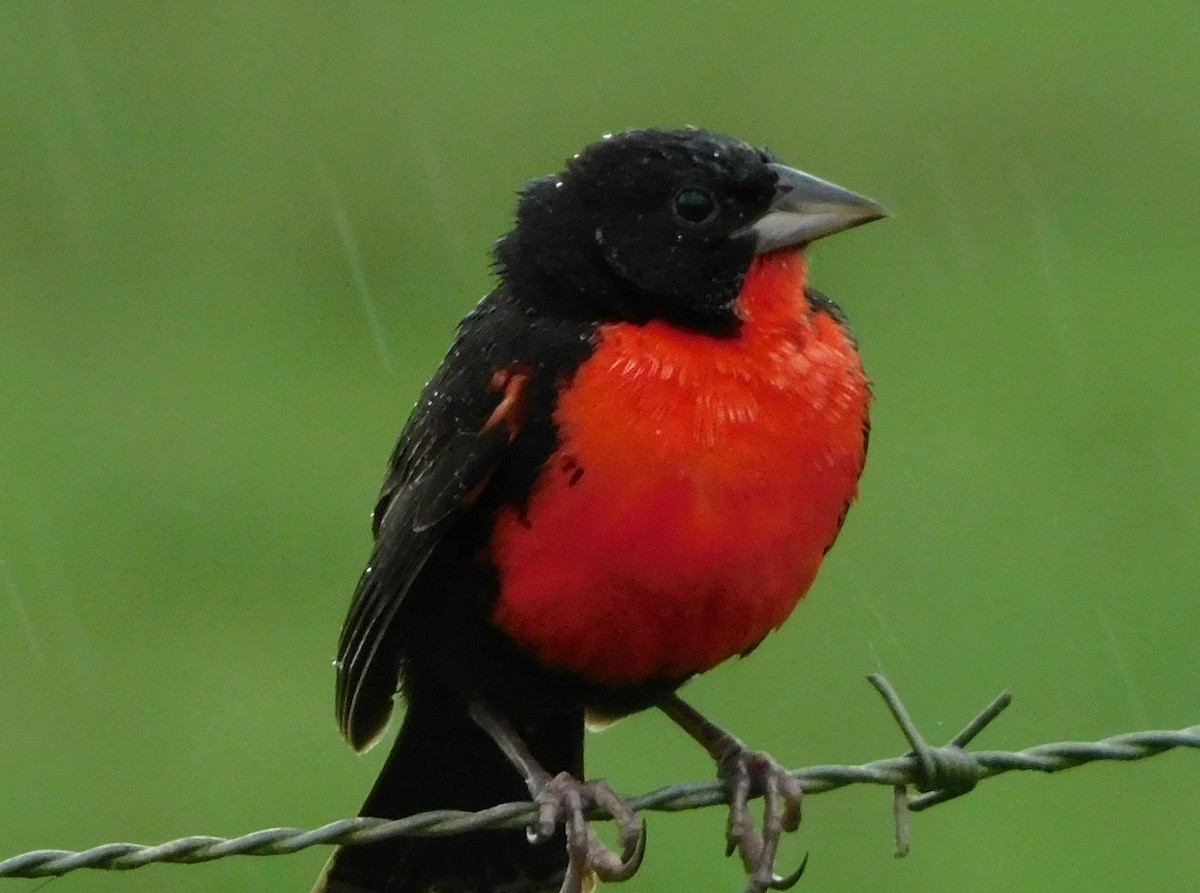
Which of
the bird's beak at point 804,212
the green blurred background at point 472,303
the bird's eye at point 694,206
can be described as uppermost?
the bird's eye at point 694,206

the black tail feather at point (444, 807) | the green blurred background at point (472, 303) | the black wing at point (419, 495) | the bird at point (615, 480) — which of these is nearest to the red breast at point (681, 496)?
the bird at point (615, 480)

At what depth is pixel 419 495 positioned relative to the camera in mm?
5117

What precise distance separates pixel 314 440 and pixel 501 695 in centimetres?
450

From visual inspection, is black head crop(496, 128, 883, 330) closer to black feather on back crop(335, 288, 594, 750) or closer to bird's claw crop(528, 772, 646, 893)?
black feather on back crop(335, 288, 594, 750)

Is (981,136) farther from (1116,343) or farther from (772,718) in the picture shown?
(772,718)

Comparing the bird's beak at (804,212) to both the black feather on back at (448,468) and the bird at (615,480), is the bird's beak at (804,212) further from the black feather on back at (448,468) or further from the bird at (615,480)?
the black feather on back at (448,468)

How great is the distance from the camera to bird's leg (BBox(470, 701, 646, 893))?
195 inches

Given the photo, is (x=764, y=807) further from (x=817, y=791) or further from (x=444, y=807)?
(x=444, y=807)

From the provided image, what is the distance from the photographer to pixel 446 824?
4492mm

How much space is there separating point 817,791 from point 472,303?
568 centimetres

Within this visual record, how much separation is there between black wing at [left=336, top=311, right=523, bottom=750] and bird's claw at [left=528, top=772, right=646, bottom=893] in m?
0.46

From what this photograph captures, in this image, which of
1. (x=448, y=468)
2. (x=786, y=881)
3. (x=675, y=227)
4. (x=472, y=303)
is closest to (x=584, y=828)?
(x=786, y=881)

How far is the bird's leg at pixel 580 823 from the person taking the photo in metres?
4.95

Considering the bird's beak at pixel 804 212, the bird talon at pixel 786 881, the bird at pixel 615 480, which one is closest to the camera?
the bird talon at pixel 786 881
